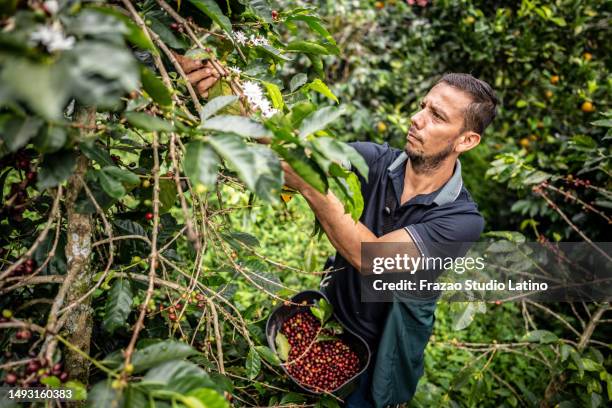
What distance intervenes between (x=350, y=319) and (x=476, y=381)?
2.67 ft

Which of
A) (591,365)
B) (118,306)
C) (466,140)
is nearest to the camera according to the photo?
(118,306)

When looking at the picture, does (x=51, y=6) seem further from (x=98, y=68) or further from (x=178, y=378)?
(x=178, y=378)

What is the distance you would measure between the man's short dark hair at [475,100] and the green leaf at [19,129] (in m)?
1.60

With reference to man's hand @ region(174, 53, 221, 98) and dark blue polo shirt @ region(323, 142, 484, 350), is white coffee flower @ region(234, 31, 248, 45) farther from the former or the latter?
dark blue polo shirt @ region(323, 142, 484, 350)

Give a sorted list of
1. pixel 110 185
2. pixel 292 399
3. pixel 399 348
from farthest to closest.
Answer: pixel 399 348 → pixel 292 399 → pixel 110 185

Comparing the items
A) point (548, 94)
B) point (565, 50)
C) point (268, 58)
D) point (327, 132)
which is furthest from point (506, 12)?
point (327, 132)

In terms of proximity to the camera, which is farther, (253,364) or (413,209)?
(413,209)

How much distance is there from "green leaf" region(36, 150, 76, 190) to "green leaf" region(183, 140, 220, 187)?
0.23 metres

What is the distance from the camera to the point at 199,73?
1.10 m

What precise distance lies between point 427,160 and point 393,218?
0.90ft

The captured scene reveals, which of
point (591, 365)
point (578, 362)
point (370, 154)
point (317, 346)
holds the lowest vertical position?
point (591, 365)

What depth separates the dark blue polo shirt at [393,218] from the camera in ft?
5.59

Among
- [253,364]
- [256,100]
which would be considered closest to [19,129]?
[256,100]

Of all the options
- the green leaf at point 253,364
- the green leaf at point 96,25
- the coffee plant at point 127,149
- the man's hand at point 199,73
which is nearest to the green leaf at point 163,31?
the coffee plant at point 127,149
